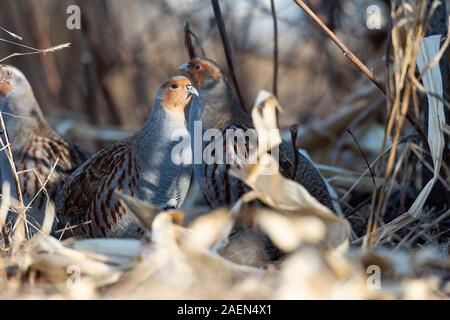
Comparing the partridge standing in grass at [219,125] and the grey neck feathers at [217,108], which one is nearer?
the partridge standing in grass at [219,125]

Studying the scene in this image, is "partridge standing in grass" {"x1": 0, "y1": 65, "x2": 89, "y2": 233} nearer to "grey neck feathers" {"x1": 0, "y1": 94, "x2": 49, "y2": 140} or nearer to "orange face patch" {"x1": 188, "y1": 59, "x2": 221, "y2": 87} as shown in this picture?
"grey neck feathers" {"x1": 0, "y1": 94, "x2": 49, "y2": 140}

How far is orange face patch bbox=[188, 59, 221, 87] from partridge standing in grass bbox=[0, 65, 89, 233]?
2.82ft

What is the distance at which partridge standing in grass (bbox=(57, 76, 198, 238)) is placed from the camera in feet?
11.0

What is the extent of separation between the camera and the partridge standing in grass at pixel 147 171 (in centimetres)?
335

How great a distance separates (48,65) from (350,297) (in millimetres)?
4869

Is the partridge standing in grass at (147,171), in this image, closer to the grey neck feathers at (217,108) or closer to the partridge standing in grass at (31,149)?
the grey neck feathers at (217,108)

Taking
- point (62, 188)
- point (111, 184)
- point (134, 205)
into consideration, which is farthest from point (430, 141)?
point (62, 188)

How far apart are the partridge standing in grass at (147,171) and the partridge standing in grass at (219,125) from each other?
129mm

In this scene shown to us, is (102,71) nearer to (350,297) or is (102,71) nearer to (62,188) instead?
(62,188)

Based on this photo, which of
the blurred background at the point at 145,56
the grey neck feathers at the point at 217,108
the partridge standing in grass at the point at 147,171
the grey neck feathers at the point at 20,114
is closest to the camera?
the partridge standing in grass at the point at 147,171

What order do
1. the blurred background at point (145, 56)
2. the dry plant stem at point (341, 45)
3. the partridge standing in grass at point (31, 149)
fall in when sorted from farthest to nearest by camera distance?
the blurred background at point (145, 56)
the partridge standing in grass at point (31, 149)
the dry plant stem at point (341, 45)

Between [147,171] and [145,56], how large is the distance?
310cm

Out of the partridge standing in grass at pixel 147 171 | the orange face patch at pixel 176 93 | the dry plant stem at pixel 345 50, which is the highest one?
the dry plant stem at pixel 345 50

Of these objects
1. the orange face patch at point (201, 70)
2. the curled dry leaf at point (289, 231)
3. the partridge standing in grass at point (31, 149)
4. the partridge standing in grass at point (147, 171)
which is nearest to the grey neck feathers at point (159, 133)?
the partridge standing in grass at point (147, 171)
